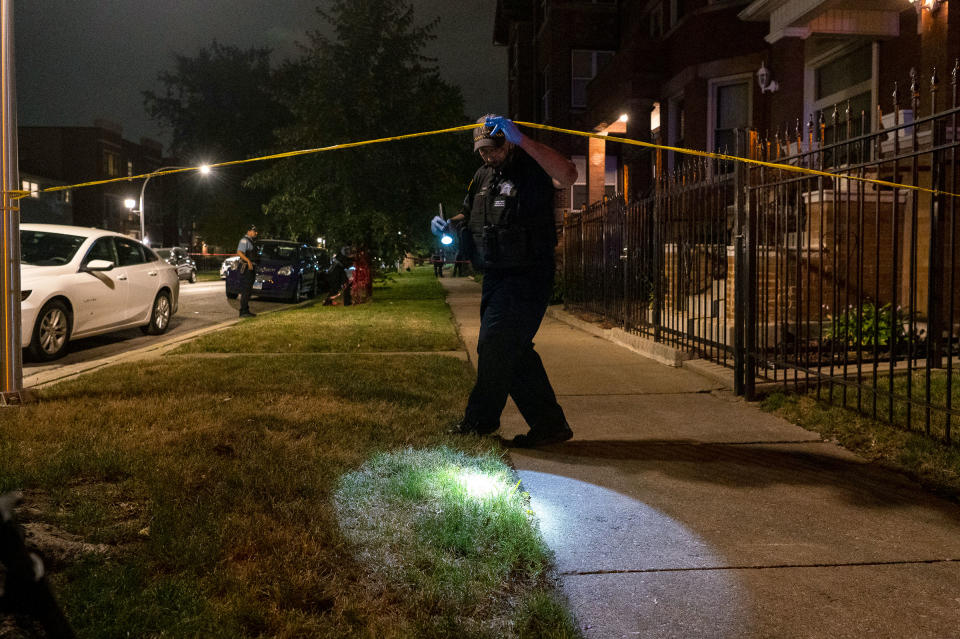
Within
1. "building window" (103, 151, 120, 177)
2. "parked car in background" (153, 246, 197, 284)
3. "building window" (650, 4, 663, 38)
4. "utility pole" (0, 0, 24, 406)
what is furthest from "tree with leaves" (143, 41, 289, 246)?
"utility pole" (0, 0, 24, 406)

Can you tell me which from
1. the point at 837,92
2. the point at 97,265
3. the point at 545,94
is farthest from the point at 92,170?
the point at 837,92

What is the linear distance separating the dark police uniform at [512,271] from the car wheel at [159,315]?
8.41 m

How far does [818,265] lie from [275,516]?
7.57 m

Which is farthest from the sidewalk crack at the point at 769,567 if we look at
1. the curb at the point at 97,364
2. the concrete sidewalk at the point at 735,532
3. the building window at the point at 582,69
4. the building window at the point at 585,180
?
the building window at the point at 582,69

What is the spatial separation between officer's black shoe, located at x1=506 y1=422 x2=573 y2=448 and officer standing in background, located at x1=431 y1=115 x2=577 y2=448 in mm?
120

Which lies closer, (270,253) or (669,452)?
(669,452)

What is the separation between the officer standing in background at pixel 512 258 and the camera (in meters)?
4.50

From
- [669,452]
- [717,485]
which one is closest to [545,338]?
[669,452]

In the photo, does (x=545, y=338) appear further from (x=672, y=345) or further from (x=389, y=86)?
(x=389, y=86)

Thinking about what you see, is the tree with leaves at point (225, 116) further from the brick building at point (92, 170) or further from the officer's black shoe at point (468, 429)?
the officer's black shoe at point (468, 429)

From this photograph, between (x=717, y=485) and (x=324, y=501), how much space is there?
1.98 metres

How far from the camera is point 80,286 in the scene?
370 inches

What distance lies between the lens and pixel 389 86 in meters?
18.4

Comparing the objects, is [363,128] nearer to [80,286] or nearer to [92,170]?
[80,286]
